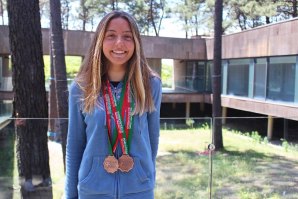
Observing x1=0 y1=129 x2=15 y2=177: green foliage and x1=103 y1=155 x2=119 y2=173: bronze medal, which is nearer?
x1=103 y1=155 x2=119 y2=173: bronze medal

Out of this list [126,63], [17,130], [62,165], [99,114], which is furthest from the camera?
[62,165]

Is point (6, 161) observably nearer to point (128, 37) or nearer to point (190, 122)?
point (190, 122)

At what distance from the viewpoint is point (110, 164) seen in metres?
1.96

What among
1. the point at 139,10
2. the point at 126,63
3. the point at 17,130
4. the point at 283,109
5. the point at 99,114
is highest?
the point at 139,10

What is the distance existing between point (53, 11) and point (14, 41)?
5.19 metres

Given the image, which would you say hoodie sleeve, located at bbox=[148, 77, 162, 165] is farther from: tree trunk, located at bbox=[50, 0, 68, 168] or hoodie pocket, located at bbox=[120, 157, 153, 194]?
tree trunk, located at bbox=[50, 0, 68, 168]

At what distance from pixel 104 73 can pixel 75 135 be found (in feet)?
1.06

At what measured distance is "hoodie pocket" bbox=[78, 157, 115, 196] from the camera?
1.98 m

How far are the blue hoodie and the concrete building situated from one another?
1340cm

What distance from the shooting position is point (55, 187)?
15.7 ft

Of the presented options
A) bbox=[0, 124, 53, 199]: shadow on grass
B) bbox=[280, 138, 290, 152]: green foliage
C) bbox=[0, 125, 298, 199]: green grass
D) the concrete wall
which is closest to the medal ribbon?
bbox=[0, 124, 53, 199]: shadow on grass

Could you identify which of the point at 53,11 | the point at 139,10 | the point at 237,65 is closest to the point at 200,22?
the point at 139,10

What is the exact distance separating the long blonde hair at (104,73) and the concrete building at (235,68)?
13381mm

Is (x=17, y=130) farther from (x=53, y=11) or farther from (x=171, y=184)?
(x=53, y=11)
